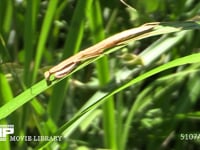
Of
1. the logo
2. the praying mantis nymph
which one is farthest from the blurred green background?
the praying mantis nymph

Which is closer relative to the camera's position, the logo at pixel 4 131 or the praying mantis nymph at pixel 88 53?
the praying mantis nymph at pixel 88 53

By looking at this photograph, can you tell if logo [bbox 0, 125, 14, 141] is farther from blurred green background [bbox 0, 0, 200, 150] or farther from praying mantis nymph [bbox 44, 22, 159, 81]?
praying mantis nymph [bbox 44, 22, 159, 81]

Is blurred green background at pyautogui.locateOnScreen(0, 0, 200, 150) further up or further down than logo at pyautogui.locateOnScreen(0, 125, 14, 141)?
further up

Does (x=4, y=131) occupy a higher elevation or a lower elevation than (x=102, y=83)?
lower

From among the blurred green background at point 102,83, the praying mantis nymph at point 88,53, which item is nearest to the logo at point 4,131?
the blurred green background at point 102,83

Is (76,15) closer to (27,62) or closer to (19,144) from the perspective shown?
(27,62)

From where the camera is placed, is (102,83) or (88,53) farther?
(102,83)

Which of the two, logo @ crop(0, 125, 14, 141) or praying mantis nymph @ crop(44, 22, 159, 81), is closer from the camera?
praying mantis nymph @ crop(44, 22, 159, 81)

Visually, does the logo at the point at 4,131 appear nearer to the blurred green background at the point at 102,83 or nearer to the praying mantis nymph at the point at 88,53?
the blurred green background at the point at 102,83
